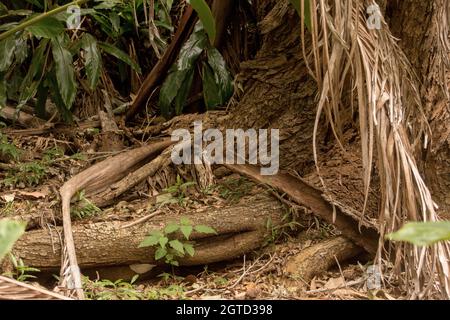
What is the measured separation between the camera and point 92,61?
3.51 metres

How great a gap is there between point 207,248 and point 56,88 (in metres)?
1.48

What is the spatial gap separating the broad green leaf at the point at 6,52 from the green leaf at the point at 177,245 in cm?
158

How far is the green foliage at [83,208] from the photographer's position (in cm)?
279

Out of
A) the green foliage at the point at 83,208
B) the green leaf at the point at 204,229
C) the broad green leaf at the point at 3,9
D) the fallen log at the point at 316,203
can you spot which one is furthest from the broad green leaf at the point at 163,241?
the broad green leaf at the point at 3,9

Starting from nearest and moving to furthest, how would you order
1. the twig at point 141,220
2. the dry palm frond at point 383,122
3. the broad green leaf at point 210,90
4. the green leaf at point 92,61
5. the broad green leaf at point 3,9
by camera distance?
1. the dry palm frond at point 383,122
2. the twig at point 141,220
3. the green leaf at point 92,61
4. the broad green leaf at point 210,90
5. the broad green leaf at point 3,9

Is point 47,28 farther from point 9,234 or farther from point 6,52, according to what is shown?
point 9,234

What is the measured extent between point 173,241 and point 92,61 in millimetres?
1382

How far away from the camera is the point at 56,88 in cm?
358

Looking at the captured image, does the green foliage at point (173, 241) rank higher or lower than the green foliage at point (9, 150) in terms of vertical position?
lower

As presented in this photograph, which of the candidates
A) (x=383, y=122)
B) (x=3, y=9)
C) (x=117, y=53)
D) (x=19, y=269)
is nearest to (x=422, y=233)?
(x=383, y=122)

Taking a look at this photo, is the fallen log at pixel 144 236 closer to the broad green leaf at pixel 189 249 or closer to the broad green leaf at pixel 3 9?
the broad green leaf at pixel 189 249
